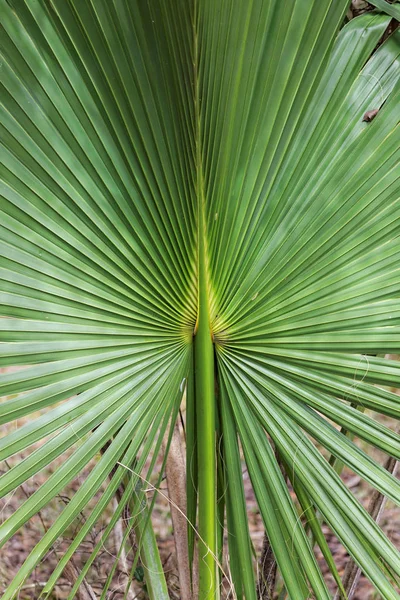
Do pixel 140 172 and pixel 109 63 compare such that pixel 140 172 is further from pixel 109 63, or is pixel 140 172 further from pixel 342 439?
pixel 342 439

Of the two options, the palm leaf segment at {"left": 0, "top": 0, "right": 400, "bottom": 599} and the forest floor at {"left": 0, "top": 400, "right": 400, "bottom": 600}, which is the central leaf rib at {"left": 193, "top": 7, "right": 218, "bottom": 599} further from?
the forest floor at {"left": 0, "top": 400, "right": 400, "bottom": 600}

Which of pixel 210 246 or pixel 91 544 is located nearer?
pixel 210 246

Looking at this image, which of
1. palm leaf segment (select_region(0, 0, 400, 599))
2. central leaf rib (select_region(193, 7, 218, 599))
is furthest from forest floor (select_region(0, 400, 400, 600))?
palm leaf segment (select_region(0, 0, 400, 599))

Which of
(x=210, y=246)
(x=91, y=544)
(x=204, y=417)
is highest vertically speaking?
(x=210, y=246)

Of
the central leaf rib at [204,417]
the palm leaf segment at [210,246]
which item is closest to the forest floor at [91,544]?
the central leaf rib at [204,417]

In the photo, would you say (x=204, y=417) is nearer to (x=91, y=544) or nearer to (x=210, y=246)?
(x=210, y=246)

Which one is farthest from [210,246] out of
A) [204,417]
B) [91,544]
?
[91,544]

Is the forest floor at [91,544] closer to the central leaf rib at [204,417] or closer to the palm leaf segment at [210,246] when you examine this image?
the central leaf rib at [204,417]

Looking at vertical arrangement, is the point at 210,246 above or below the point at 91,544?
above
